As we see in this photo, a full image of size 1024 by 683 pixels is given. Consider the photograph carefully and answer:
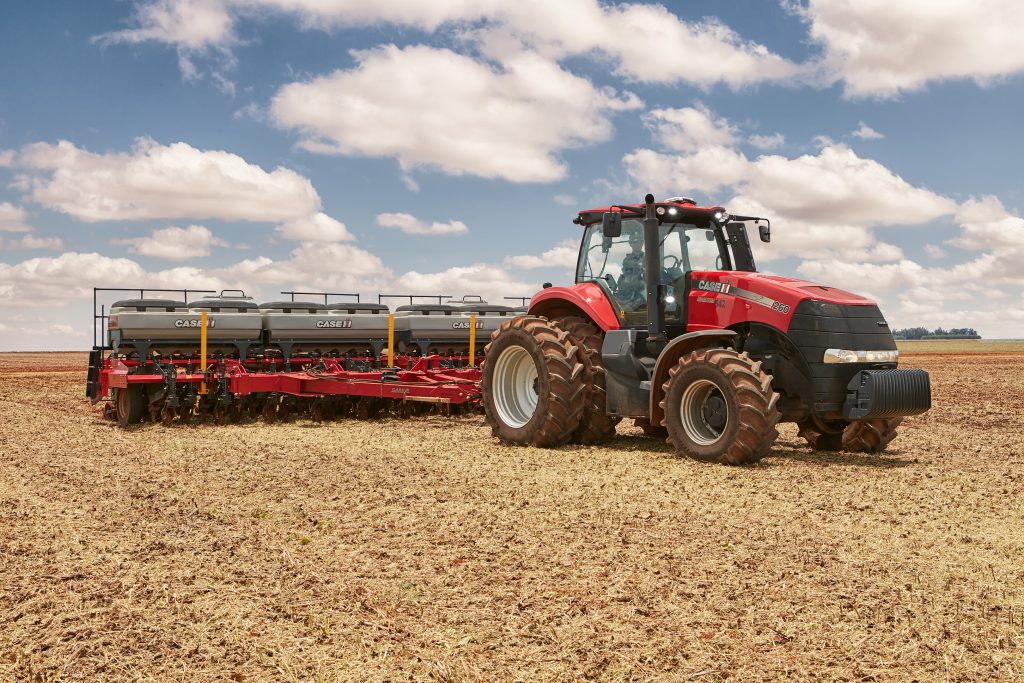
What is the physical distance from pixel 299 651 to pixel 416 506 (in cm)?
279

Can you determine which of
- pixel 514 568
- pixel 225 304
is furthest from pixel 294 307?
pixel 514 568

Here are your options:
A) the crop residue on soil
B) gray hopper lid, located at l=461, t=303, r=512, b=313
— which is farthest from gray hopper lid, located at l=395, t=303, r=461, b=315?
the crop residue on soil

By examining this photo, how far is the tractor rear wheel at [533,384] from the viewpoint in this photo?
966 centimetres

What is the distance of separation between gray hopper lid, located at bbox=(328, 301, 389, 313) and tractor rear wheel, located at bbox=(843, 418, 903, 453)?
9586 millimetres

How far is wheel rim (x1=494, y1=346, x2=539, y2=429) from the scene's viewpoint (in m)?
10.6

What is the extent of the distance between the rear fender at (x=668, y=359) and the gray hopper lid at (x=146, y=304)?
29.8 feet

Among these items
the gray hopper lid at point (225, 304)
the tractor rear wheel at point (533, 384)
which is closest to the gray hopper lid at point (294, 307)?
the gray hopper lid at point (225, 304)

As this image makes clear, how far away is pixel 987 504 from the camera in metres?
7.18

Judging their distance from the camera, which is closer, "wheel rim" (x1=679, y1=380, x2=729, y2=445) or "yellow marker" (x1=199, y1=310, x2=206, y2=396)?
"wheel rim" (x1=679, y1=380, x2=729, y2=445)

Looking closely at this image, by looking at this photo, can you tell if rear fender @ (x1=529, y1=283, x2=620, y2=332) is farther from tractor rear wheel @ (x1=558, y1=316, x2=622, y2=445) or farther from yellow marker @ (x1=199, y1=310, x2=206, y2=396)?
yellow marker @ (x1=199, y1=310, x2=206, y2=396)

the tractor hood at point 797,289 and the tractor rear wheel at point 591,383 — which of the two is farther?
the tractor rear wheel at point 591,383

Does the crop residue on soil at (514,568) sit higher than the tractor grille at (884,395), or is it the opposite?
the tractor grille at (884,395)

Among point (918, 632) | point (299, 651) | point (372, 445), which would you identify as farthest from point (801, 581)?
point (372, 445)

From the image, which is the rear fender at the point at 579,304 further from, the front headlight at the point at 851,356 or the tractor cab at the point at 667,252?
the front headlight at the point at 851,356
